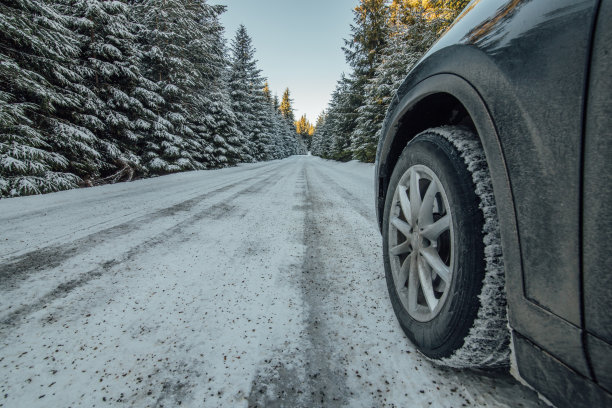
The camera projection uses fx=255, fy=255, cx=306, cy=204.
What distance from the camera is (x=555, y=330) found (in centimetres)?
60

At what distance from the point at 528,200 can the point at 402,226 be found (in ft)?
2.05

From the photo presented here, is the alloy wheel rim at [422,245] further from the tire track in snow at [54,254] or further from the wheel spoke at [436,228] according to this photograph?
the tire track in snow at [54,254]

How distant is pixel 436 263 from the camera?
101 centimetres

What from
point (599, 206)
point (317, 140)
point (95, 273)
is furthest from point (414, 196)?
point (317, 140)

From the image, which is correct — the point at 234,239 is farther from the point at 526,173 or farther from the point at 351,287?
the point at 526,173

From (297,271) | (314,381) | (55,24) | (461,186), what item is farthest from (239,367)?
(55,24)

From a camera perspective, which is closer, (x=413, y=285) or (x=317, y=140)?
(x=413, y=285)

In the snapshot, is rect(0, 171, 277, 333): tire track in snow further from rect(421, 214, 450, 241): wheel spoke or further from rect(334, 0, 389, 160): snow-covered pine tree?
rect(334, 0, 389, 160): snow-covered pine tree

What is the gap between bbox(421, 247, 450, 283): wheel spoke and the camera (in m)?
0.94

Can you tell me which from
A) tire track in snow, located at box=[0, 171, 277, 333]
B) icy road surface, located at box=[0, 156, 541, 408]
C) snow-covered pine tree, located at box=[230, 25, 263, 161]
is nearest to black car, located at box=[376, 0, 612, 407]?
icy road surface, located at box=[0, 156, 541, 408]

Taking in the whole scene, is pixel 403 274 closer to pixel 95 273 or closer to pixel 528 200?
pixel 528 200

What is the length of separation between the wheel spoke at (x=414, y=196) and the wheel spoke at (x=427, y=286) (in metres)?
0.22

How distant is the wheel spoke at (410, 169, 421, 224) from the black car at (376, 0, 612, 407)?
78mm

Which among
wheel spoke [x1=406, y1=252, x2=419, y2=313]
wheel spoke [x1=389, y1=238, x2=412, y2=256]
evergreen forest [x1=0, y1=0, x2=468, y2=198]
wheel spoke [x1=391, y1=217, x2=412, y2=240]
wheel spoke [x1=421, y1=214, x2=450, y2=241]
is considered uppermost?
evergreen forest [x1=0, y1=0, x2=468, y2=198]
